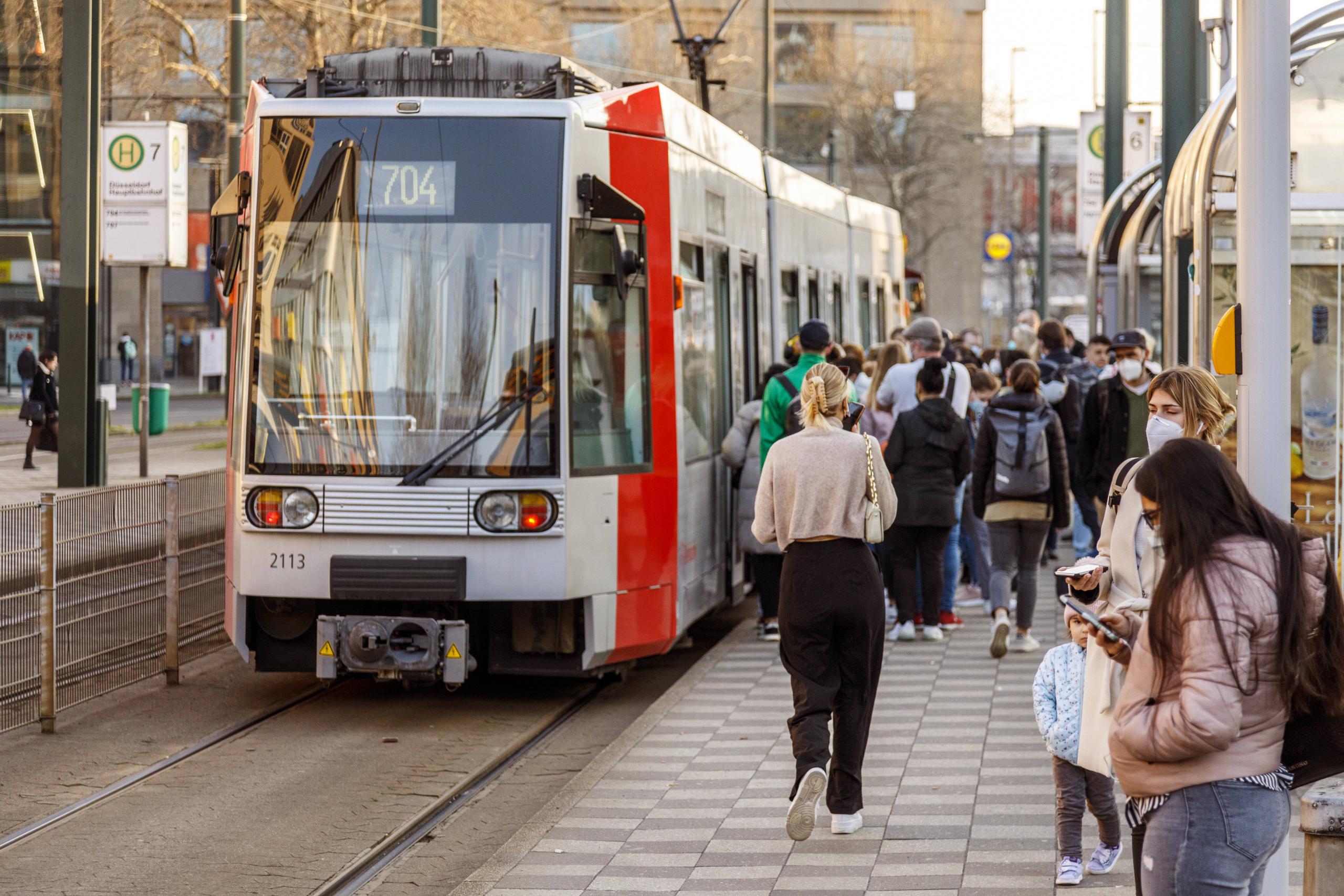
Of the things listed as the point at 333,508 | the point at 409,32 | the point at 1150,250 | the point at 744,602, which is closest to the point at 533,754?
the point at 333,508

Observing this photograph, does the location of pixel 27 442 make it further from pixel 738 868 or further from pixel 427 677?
pixel 738 868

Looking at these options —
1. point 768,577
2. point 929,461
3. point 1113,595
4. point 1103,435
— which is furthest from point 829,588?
point 1103,435

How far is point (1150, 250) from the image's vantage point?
17562 millimetres

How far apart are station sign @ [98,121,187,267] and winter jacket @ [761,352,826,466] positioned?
11.9 m

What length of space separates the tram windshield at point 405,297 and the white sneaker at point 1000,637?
312cm

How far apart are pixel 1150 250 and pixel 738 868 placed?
1282cm

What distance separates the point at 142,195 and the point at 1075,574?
1810cm

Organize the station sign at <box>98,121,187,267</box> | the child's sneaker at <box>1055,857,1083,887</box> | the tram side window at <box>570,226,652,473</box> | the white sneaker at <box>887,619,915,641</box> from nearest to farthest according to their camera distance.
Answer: the child's sneaker at <box>1055,857,1083,887</box>
the tram side window at <box>570,226,652,473</box>
the white sneaker at <box>887,619,915,641</box>
the station sign at <box>98,121,187,267</box>

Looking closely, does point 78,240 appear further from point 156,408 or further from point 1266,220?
point 1266,220

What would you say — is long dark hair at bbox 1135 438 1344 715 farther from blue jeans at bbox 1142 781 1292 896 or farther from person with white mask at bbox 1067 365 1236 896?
blue jeans at bbox 1142 781 1292 896

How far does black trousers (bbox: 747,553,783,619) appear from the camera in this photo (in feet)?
36.4

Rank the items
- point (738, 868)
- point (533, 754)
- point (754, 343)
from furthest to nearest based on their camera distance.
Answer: point (754, 343), point (533, 754), point (738, 868)

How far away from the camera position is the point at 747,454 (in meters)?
10.9

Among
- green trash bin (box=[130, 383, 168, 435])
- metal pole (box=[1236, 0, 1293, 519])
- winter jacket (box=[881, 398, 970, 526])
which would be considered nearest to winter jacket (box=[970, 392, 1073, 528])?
winter jacket (box=[881, 398, 970, 526])
